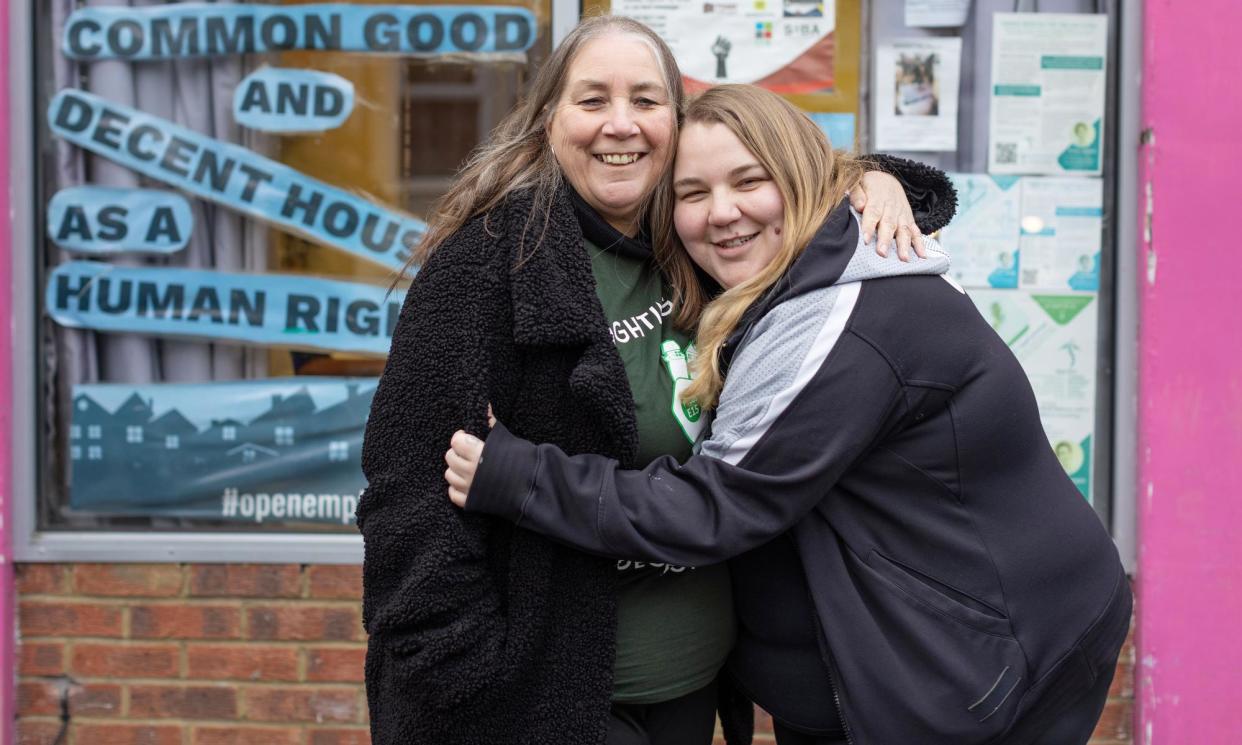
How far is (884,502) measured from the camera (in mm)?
1863

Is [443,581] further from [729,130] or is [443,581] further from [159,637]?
[159,637]

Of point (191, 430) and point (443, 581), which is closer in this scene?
point (443, 581)

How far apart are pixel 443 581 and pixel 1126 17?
271 cm

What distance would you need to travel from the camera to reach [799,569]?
1.97 meters

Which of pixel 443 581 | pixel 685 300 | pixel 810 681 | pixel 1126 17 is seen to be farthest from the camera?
pixel 1126 17

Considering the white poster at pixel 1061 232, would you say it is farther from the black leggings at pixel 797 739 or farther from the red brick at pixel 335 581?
the red brick at pixel 335 581

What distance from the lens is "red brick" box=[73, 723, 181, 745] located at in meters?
3.46

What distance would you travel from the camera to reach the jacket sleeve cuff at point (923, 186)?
2191 millimetres

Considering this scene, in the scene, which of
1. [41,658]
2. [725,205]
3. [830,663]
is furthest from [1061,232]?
[41,658]

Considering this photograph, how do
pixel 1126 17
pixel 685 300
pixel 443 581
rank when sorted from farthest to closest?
pixel 1126 17, pixel 685 300, pixel 443 581

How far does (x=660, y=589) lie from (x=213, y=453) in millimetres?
1940

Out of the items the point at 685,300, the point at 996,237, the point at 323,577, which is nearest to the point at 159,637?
the point at 323,577

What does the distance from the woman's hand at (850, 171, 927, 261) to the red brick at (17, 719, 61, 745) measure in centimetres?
284

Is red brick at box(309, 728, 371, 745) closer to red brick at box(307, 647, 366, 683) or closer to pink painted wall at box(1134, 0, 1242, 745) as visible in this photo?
red brick at box(307, 647, 366, 683)
